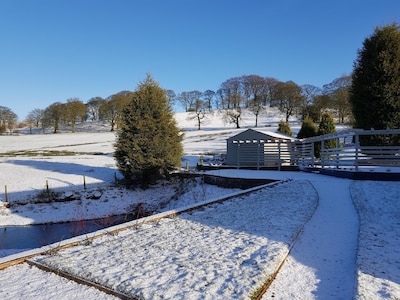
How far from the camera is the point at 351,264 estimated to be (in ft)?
13.8

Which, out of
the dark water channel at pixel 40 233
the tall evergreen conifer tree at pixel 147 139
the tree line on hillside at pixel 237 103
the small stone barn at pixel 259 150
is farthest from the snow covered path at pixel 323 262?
the tree line on hillside at pixel 237 103

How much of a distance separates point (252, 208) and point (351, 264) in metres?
3.48

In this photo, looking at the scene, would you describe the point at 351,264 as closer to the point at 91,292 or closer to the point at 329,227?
the point at 329,227

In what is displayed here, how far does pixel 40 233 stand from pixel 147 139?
21.9ft

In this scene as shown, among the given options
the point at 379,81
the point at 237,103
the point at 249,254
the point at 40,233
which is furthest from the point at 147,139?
the point at 237,103

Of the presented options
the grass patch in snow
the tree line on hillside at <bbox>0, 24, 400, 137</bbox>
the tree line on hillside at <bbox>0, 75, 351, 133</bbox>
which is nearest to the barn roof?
the tree line on hillside at <bbox>0, 24, 400, 137</bbox>

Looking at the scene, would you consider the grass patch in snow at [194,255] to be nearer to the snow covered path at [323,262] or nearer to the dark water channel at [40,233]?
the snow covered path at [323,262]

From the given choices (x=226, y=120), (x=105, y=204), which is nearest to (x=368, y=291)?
(x=105, y=204)

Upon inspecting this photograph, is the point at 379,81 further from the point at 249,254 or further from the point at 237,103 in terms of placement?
the point at 237,103

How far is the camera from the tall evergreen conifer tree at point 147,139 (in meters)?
15.7

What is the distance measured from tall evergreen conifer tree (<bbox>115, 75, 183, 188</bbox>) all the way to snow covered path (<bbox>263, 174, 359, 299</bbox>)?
1034cm

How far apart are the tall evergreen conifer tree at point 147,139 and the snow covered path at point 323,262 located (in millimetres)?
10337

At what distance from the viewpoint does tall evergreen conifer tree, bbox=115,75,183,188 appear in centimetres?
1570

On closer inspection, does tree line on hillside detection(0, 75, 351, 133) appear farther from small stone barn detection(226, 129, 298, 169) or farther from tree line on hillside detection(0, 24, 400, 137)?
small stone barn detection(226, 129, 298, 169)
